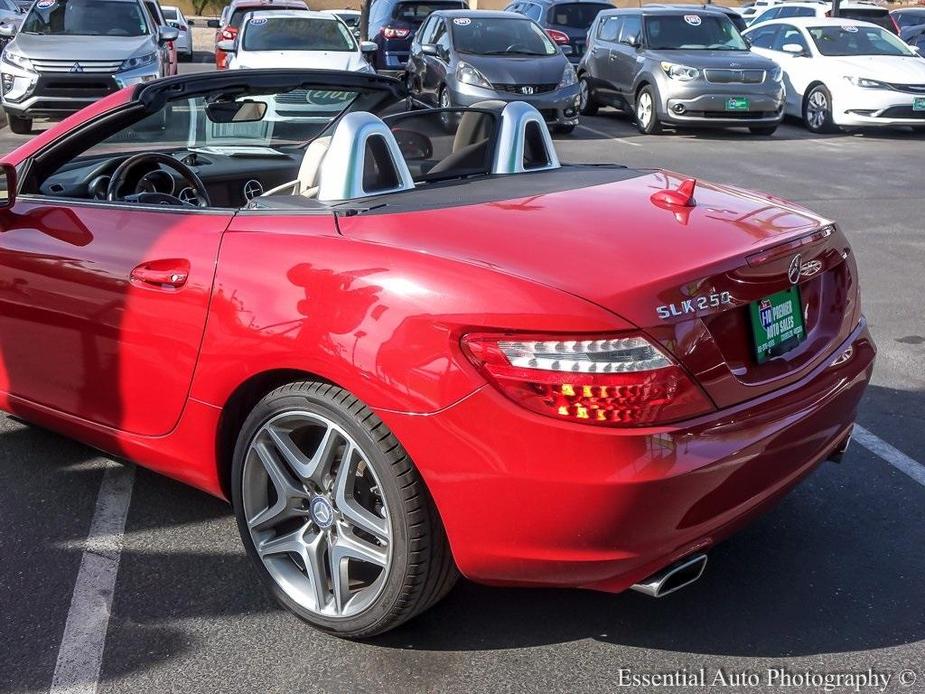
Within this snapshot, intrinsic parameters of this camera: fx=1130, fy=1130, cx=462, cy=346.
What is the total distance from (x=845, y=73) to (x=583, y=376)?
14.1 m

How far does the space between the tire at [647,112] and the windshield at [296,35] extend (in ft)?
13.4

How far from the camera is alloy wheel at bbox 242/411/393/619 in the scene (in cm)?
301

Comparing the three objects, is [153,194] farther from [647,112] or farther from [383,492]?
[647,112]

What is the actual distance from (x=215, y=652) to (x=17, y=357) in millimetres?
1500

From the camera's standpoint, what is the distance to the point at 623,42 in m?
16.7

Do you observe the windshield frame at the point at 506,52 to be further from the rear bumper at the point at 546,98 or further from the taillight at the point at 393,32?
the taillight at the point at 393,32

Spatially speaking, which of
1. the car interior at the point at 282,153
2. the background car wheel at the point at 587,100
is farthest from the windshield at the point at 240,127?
the background car wheel at the point at 587,100

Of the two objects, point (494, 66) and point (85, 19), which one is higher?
point (85, 19)

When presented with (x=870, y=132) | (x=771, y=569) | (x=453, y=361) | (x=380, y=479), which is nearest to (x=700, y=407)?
(x=453, y=361)

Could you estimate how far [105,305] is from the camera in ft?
11.5

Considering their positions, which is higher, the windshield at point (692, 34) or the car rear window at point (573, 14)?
the windshield at point (692, 34)

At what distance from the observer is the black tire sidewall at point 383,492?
282cm

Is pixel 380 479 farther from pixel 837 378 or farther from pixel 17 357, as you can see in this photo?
pixel 17 357

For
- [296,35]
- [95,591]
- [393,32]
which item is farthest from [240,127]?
[393,32]
